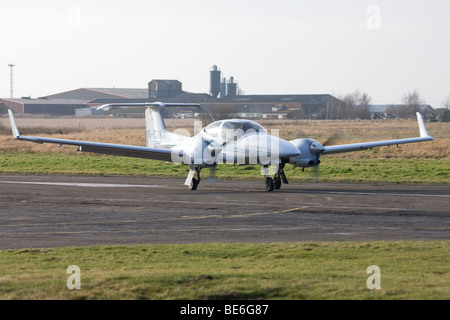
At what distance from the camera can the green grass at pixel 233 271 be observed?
9.87m

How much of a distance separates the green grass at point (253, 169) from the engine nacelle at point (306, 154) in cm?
403

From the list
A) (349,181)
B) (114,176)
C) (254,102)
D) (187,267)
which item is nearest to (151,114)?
(114,176)

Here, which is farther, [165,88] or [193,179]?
[165,88]

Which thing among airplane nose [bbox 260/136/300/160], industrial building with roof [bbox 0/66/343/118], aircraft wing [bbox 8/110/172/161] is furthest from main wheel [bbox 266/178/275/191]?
industrial building with roof [bbox 0/66/343/118]

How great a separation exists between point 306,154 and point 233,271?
16.1 metres

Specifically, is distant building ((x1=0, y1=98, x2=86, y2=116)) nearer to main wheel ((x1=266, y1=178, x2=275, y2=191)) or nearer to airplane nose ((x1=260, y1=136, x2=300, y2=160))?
main wheel ((x1=266, y1=178, x2=275, y2=191))

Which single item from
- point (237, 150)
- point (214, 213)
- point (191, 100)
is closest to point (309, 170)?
point (237, 150)

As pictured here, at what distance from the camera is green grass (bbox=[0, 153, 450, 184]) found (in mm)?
34062

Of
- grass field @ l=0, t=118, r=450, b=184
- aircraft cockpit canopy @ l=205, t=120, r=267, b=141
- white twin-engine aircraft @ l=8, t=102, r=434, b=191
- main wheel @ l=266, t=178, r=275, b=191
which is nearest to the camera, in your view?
white twin-engine aircraft @ l=8, t=102, r=434, b=191

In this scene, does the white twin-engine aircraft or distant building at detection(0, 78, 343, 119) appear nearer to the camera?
the white twin-engine aircraft

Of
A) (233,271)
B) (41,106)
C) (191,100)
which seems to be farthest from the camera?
(41,106)

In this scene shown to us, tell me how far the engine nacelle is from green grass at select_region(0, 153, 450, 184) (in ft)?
13.2

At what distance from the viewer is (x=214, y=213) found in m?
21.6

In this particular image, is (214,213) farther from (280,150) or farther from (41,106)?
(41,106)
